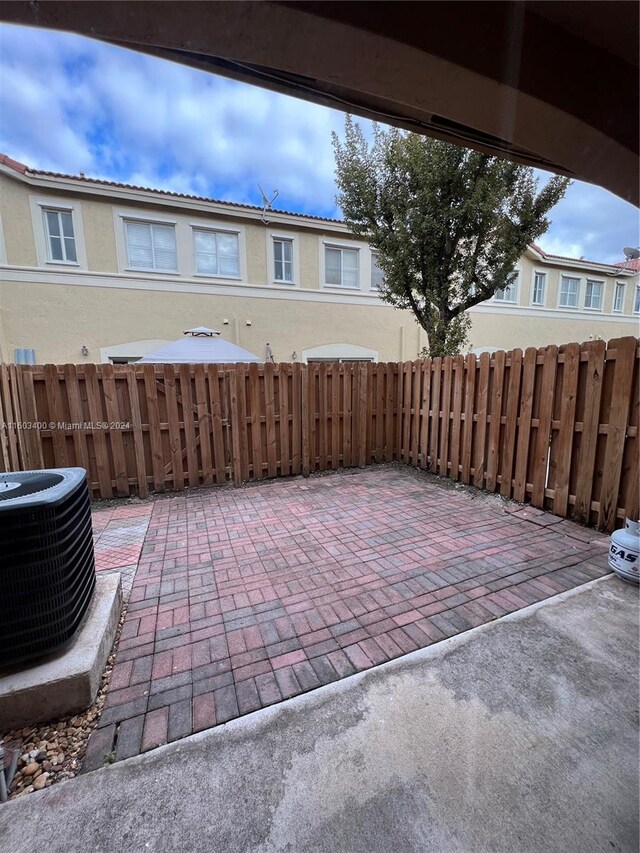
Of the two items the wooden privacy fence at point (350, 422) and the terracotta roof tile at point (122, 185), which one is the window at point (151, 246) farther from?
the wooden privacy fence at point (350, 422)

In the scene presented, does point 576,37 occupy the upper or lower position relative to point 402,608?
upper

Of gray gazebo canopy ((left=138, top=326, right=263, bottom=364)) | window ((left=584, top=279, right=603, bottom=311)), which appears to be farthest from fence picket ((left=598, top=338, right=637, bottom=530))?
window ((left=584, top=279, right=603, bottom=311))

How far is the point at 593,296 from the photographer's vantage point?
17.6m

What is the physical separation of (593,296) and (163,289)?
19002 millimetres

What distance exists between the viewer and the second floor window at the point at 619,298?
18.2m

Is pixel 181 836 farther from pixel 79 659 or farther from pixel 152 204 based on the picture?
pixel 152 204

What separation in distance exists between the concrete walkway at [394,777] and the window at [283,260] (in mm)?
11128

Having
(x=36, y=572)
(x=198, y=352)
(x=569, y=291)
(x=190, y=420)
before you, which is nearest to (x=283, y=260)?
(x=198, y=352)

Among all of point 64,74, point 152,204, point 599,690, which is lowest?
point 599,690

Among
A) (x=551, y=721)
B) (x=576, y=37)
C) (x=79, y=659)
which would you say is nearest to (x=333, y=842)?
(x=551, y=721)

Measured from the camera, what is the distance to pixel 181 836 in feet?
4.42

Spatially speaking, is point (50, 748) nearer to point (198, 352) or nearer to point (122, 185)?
point (198, 352)

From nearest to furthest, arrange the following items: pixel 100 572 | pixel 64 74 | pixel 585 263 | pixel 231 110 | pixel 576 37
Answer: pixel 576 37 < pixel 64 74 < pixel 231 110 < pixel 100 572 < pixel 585 263

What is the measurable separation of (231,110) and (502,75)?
3.88ft
